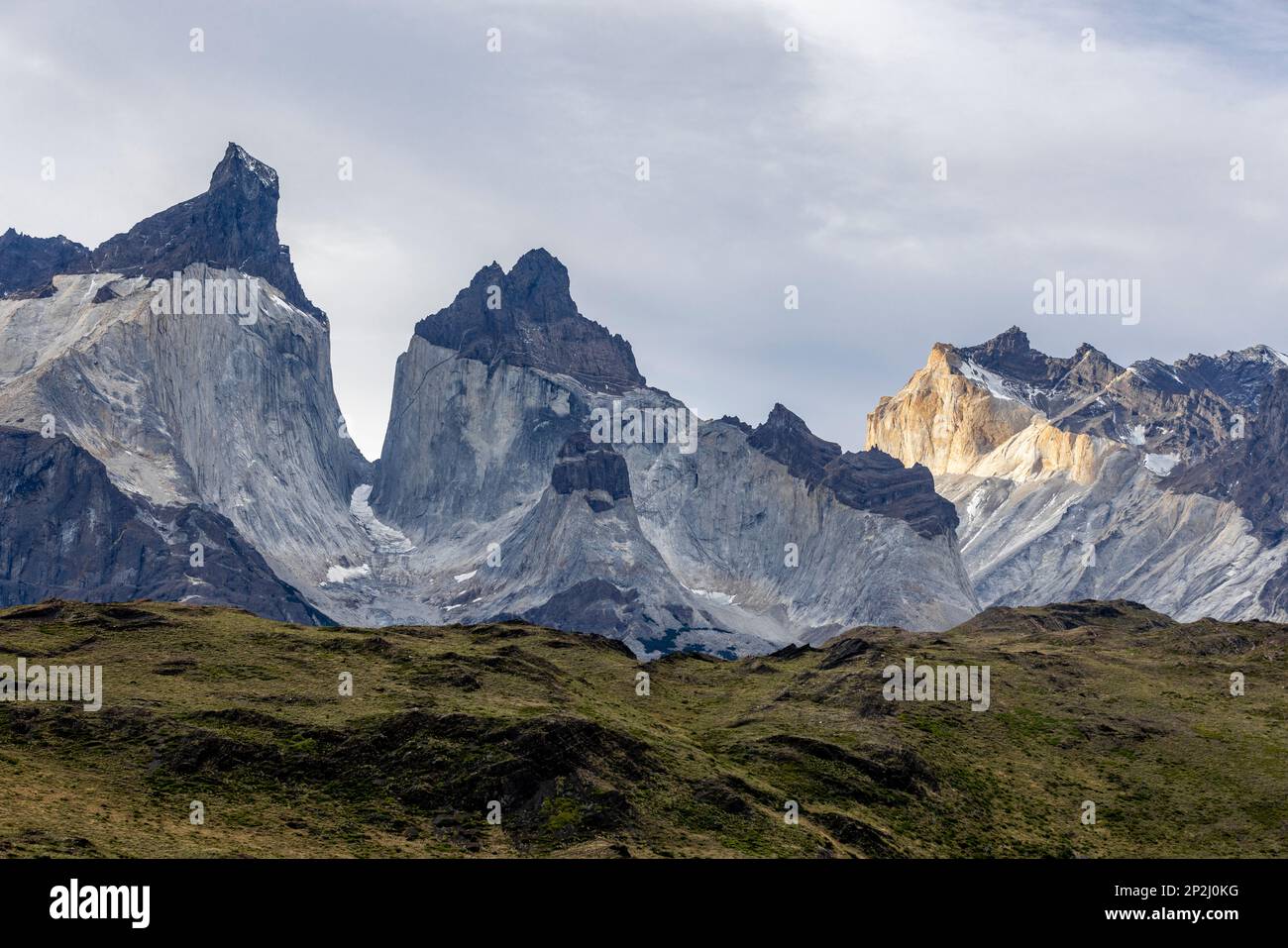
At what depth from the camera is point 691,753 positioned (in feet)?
448

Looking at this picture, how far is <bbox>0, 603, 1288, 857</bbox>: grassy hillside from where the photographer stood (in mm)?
112688

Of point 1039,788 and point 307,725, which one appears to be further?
point 1039,788

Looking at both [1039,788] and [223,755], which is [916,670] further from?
[223,755]

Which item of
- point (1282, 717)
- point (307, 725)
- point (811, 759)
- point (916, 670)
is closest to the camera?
point (307, 725)

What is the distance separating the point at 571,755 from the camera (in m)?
126

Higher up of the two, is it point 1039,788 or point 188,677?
point 188,677

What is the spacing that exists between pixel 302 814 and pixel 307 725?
17.2 m

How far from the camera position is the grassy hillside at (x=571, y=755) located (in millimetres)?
112688
